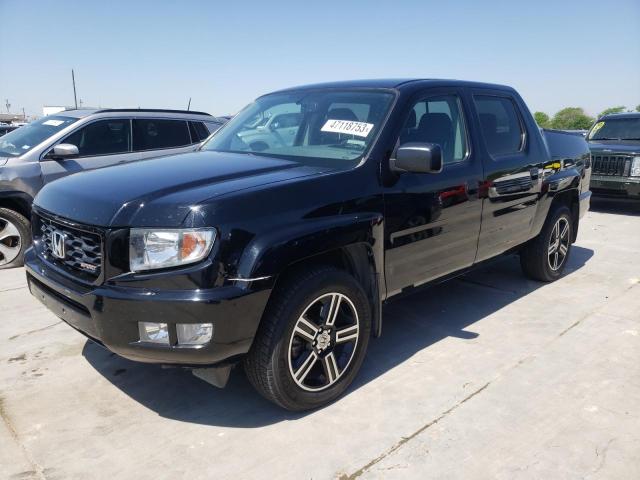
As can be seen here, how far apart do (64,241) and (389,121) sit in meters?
1.99

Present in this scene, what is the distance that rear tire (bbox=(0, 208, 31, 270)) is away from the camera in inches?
227

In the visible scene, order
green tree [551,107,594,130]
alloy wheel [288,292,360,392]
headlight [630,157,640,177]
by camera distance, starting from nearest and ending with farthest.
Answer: alloy wheel [288,292,360,392] → headlight [630,157,640,177] → green tree [551,107,594,130]

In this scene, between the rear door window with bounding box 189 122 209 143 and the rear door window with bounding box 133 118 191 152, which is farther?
the rear door window with bounding box 189 122 209 143

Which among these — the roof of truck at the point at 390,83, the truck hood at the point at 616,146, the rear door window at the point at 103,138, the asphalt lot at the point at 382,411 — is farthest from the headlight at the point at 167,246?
the truck hood at the point at 616,146

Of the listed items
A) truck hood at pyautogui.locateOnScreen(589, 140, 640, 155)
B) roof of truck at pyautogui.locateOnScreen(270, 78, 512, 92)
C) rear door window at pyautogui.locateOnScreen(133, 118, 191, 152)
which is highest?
roof of truck at pyautogui.locateOnScreen(270, 78, 512, 92)

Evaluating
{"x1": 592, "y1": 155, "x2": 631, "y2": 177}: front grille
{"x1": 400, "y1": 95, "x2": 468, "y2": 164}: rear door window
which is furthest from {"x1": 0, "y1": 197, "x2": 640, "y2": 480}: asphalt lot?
{"x1": 592, "y1": 155, "x2": 631, "y2": 177}: front grille

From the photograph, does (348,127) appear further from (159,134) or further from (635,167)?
(635,167)

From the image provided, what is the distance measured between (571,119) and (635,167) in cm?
3316

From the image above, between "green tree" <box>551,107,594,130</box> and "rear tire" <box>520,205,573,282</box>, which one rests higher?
"green tree" <box>551,107,594,130</box>

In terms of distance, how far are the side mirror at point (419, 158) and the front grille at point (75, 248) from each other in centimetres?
168

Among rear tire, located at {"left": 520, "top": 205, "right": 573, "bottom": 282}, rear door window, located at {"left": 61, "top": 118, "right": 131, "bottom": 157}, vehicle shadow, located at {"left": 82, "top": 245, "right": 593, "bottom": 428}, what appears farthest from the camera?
rear door window, located at {"left": 61, "top": 118, "right": 131, "bottom": 157}

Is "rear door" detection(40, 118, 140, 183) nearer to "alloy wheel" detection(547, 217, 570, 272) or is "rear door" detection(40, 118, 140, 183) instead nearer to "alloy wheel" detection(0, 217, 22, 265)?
"alloy wheel" detection(0, 217, 22, 265)

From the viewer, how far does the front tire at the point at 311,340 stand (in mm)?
2680

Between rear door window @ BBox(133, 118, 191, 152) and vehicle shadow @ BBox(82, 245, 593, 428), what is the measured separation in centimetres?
352
